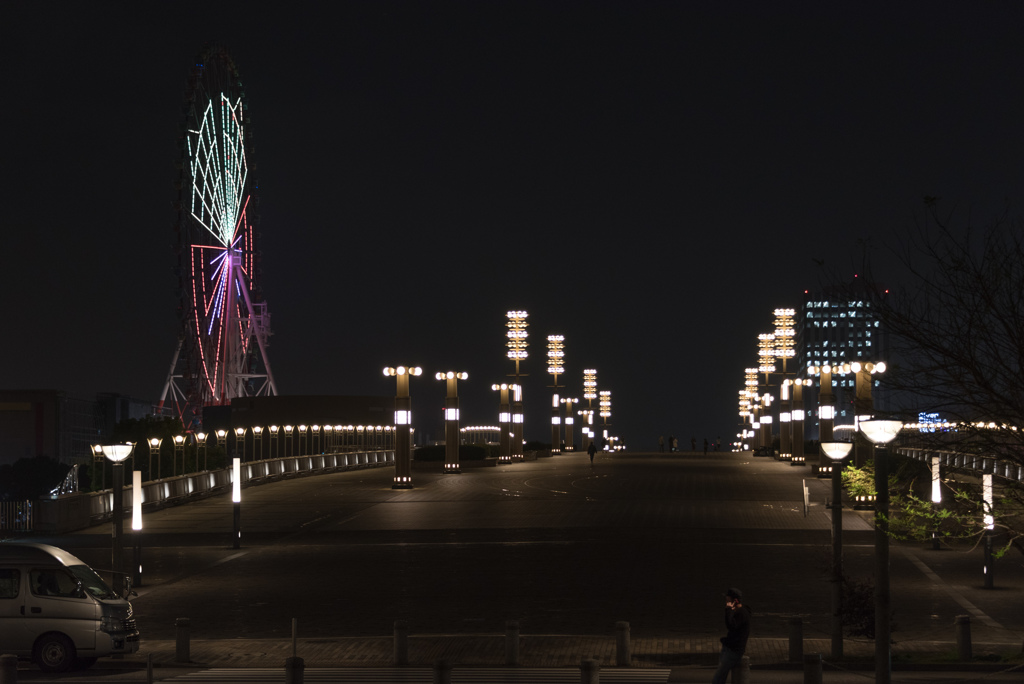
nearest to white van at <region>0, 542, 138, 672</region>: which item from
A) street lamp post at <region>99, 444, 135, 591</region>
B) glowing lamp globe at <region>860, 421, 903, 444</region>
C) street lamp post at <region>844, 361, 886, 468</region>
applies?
street lamp post at <region>99, 444, 135, 591</region>

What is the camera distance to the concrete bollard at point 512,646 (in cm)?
1465

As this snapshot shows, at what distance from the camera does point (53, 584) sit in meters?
15.8

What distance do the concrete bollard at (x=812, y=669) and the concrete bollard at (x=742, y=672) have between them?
703 millimetres

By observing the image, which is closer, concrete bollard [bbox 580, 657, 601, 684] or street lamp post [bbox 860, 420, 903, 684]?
concrete bollard [bbox 580, 657, 601, 684]

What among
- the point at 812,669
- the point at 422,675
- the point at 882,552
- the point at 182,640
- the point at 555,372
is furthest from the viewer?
the point at 555,372

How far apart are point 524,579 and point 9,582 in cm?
969

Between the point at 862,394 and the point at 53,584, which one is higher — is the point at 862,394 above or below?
above

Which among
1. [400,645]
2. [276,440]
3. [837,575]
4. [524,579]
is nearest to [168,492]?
[524,579]

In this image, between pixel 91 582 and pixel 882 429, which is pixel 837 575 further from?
pixel 91 582

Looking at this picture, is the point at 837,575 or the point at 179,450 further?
the point at 179,450

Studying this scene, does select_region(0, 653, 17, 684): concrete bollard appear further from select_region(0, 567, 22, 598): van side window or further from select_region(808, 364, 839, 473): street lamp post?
select_region(808, 364, 839, 473): street lamp post

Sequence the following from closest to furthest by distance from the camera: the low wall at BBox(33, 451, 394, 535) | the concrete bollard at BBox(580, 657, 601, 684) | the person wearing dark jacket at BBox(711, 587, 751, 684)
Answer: the concrete bollard at BBox(580, 657, 601, 684) → the person wearing dark jacket at BBox(711, 587, 751, 684) → the low wall at BBox(33, 451, 394, 535)

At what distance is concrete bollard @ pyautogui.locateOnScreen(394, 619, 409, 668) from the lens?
1462 cm

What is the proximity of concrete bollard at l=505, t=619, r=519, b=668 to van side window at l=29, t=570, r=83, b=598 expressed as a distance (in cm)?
561
